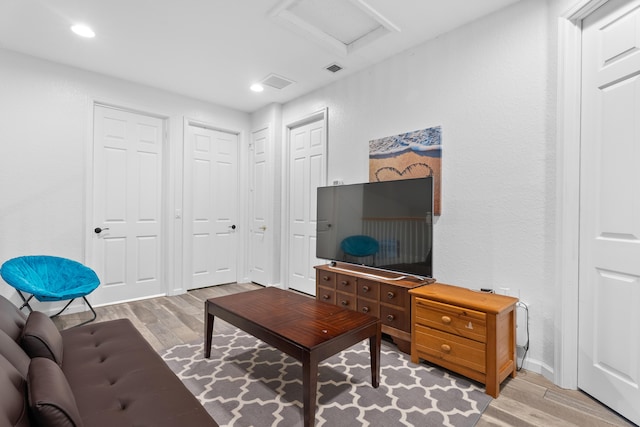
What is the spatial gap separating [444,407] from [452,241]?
1.32m

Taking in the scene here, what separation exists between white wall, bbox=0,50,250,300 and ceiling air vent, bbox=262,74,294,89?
5.51 feet

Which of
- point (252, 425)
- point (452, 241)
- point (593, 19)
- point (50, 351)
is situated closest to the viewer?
point (50, 351)

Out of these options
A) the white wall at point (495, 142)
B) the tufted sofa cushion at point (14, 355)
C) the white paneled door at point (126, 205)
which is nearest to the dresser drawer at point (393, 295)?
the white wall at point (495, 142)

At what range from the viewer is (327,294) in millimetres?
3184

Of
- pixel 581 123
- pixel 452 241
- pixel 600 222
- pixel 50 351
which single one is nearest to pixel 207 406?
pixel 50 351

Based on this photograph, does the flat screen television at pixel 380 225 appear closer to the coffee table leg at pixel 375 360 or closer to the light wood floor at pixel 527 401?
the coffee table leg at pixel 375 360

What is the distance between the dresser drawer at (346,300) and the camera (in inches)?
116

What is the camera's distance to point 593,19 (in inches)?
78.4

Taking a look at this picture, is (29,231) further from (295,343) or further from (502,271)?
(502,271)

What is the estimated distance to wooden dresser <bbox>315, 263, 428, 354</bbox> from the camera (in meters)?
2.57

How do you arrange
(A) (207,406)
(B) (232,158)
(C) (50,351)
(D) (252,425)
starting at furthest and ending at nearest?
(B) (232,158) → (A) (207,406) → (D) (252,425) → (C) (50,351)

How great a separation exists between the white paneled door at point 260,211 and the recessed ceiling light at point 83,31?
2.25 metres

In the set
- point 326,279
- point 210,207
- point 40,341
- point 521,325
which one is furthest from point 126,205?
point 521,325

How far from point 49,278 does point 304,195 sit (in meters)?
2.86
